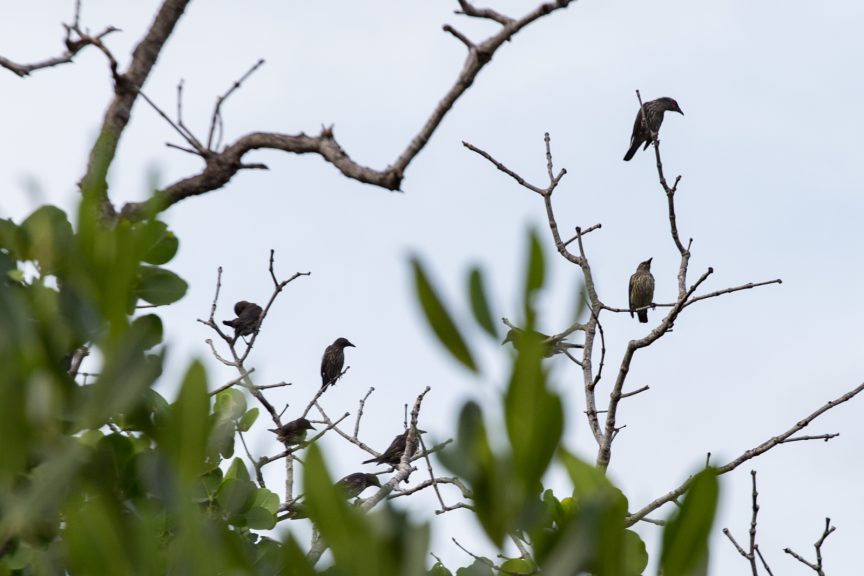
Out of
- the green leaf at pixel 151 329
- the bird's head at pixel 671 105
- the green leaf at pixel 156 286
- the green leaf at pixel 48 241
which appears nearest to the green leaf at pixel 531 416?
the green leaf at pixel 151 329

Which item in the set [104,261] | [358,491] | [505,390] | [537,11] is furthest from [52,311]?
[358,491]

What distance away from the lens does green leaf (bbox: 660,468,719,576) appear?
2.58 feet

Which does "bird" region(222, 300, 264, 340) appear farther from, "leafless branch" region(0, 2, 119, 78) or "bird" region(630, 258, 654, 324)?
"leafless branch" region(0, 2, 119, 78)

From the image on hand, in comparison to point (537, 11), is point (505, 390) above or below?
below

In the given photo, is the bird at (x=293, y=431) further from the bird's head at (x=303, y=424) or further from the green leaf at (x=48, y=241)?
the green leaf at (x=48, y=241)

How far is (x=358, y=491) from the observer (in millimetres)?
9562

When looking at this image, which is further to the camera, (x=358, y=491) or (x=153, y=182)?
(x=358, y=491)

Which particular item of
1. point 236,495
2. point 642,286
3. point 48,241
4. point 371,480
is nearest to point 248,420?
point 236,495

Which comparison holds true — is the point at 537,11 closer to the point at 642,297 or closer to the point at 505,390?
the point at 505,390

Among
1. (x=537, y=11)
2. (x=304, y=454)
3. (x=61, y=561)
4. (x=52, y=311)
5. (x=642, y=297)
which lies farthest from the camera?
(x=642, y=297)

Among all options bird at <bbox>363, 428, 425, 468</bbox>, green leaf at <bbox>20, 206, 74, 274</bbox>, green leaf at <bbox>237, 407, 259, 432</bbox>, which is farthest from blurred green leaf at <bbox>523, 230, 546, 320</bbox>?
bird at <bbox>363, 428, 425, 468</bbox>

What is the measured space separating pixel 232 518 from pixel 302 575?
276cm

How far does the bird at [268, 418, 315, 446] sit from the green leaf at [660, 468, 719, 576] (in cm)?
723

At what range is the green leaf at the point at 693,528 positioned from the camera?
786mm
